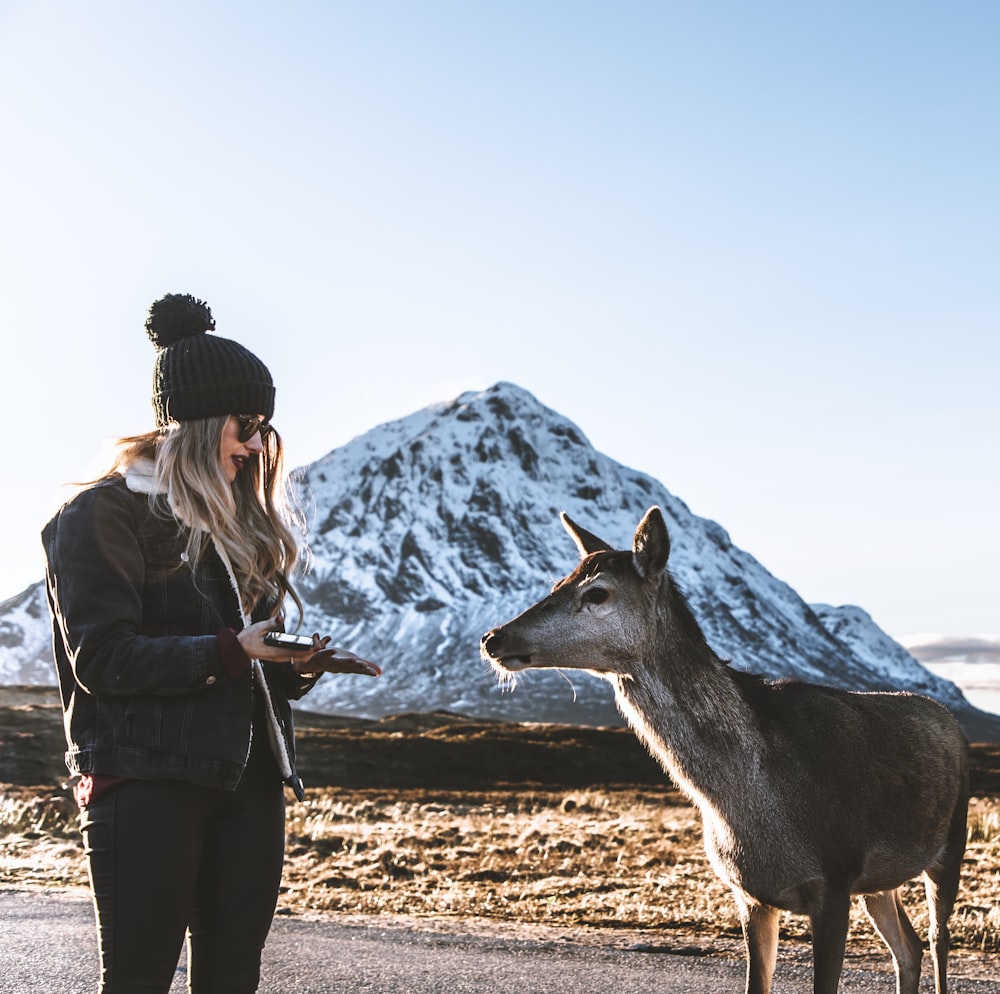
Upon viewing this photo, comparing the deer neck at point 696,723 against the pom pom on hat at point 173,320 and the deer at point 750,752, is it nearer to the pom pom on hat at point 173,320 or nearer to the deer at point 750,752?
the deer at point 750,752

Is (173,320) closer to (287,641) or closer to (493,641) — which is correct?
(287,641)

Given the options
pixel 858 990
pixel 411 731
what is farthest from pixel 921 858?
pixel 411 731

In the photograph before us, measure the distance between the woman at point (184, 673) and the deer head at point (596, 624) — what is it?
214 centimetres

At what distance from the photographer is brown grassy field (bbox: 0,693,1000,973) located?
10.0 meters

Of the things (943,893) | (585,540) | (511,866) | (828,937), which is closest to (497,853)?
(511,866)

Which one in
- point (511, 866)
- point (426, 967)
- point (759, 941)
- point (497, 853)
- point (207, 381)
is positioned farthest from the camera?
point (497, 853)

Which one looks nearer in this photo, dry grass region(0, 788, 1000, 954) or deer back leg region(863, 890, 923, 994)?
deer back leg region(863, 890, 923, 994)

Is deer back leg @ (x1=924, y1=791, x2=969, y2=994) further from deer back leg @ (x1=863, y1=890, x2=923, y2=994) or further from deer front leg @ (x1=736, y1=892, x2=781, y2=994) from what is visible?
deer front leg @ (x1=736, y1=892, x2=781, y2=994)

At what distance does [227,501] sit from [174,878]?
104 centimetres

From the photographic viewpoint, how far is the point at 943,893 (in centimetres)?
632

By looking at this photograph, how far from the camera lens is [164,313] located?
366 cm

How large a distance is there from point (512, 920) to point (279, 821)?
7.50 meters

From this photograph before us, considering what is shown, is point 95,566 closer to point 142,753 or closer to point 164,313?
point 142,753

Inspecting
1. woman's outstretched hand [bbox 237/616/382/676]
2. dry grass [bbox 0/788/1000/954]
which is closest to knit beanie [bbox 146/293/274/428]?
woman's outstretched hand [bbox 237/616/382/676]
